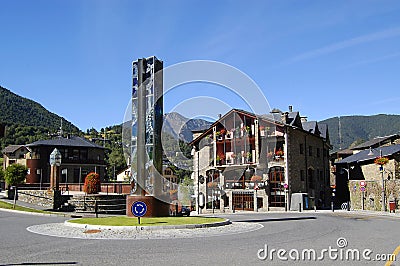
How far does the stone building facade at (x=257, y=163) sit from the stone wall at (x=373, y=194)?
4.89 m

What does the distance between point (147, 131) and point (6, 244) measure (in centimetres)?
1079

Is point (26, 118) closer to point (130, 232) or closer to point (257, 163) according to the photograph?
point (257, 163)

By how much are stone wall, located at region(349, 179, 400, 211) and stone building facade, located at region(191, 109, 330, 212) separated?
4.89 meters

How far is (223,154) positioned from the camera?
160 ft

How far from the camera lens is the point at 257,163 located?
45.1 m

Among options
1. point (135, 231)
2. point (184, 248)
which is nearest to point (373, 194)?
point (135, 231)

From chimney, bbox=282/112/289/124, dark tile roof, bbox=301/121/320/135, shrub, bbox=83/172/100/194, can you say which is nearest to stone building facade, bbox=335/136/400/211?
dark tile roof, bbox=301/121/320/135

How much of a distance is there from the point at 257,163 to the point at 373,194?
12.0 m

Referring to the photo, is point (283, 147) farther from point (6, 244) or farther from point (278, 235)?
point (6, 244)

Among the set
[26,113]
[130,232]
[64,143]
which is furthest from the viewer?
[26,113]

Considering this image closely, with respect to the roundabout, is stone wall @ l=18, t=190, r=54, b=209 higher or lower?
higher

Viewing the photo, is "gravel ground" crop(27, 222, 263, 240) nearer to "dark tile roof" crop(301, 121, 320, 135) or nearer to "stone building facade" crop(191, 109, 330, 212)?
"stone building facade" crop(191, 109, 330, 212)

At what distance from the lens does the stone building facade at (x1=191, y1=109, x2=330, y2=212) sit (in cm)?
4450

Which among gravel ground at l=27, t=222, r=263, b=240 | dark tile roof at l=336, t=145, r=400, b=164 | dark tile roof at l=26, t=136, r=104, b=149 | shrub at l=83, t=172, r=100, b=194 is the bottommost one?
gravel ground at l=27, t=222, r=263, b=240
